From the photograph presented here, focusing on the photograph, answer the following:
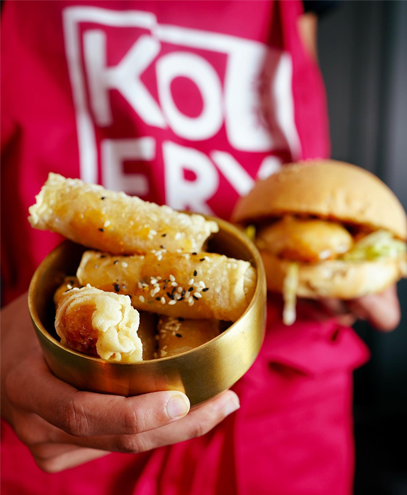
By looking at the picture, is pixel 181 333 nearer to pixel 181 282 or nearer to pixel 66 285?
pixel 181 282

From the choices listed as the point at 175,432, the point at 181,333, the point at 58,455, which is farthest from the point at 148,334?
the point at 58,455

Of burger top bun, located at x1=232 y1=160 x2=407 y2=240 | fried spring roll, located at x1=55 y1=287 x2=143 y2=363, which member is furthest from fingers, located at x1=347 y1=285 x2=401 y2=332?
fried spring roll, located at x1=55 y1=287 x2=143 y2=363

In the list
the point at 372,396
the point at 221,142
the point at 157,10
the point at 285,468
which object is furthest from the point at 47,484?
the point at 372,396

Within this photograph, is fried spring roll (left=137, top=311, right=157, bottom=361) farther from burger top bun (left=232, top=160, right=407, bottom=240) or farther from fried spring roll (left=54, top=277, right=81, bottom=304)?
burger top bun (left=232, top=160, right=407, bottom=240)

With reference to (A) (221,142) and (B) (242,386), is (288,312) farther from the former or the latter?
(A) (221,142)

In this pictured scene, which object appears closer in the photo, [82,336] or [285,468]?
[82,336]

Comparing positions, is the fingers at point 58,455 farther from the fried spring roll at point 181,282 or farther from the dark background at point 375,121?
the dark background at point 375,121
